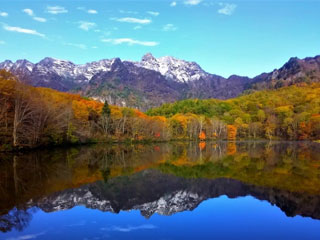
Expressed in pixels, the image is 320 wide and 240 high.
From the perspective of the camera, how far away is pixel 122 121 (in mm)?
75812

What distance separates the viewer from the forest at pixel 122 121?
3669 centimetres

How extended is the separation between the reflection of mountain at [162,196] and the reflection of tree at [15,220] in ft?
3.49

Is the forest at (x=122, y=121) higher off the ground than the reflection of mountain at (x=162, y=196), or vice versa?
the forest at (x=122, y=121)

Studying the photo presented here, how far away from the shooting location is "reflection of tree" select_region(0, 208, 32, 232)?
31.2 feet

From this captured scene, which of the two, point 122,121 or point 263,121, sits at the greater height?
point 263,121

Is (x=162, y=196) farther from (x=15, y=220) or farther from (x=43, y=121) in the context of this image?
(x=43, y=121)

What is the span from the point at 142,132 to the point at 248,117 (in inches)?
2202

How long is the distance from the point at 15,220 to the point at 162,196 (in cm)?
738

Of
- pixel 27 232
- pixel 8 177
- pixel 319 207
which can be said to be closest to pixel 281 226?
pixel 319 207

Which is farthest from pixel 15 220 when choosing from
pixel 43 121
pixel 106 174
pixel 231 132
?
pixel 231 132

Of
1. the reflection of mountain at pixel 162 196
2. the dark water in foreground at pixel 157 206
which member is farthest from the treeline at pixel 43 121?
the reflection of mountain at pixel 162 196

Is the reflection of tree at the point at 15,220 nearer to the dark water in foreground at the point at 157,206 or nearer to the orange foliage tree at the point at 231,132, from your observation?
the dark water in foreground at the point at 157,206

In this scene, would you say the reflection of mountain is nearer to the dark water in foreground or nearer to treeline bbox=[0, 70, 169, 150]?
the dark water in foreground

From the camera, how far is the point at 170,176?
21.0 metres
